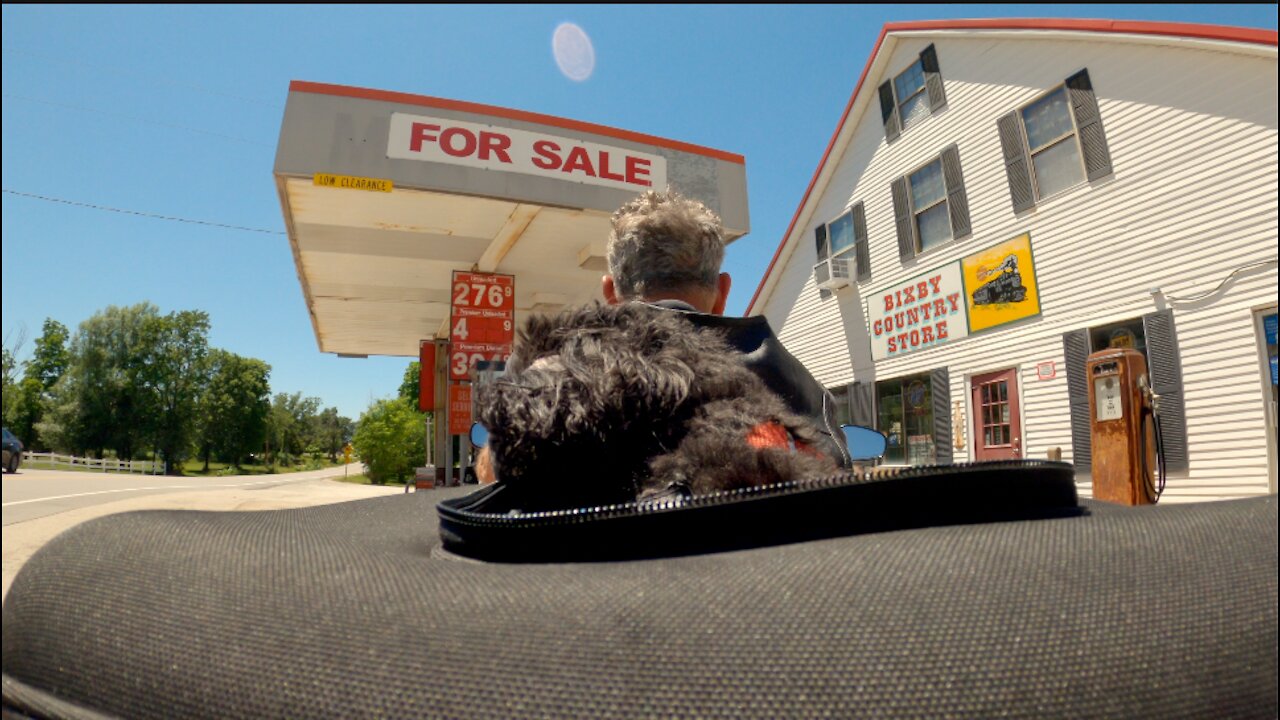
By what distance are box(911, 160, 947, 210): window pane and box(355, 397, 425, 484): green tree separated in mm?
18422

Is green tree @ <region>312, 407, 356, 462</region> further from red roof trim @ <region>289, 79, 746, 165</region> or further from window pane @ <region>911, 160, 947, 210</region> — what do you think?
window pane @ <region>911, 160, 947, 210</region>

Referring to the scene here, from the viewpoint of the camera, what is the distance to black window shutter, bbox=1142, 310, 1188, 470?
515 cm

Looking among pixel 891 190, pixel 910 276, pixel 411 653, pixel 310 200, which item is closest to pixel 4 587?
pixel 411 653

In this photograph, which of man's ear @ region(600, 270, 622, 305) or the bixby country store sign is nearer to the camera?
man's ear @ region(600, 270, 622, 305)

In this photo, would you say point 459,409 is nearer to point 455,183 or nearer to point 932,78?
point 455,183

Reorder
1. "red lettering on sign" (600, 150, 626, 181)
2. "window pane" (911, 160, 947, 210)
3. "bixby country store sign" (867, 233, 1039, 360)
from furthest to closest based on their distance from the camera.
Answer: "window pane" (911, 160, 947, 210), "bixby country store sign" (867, 233, 1039, 360), "red lettering on sign" (600, 150, 626, 181)

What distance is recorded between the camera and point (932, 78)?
958 centimetres

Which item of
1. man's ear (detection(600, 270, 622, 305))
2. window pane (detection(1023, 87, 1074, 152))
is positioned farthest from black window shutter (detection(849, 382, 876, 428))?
man's ear (detection(600, 270, 622, 305))

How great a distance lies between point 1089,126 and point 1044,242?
1.58 m

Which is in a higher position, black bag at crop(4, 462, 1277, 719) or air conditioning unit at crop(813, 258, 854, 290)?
air conditioning unit at crop(813, 258, 854, 290)

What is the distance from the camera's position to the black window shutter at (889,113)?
10391mm

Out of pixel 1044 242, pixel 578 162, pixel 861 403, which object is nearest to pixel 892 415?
pixel 861 403

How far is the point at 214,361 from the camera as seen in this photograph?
20.3 feet

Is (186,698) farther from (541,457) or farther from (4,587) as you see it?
(541,457)
